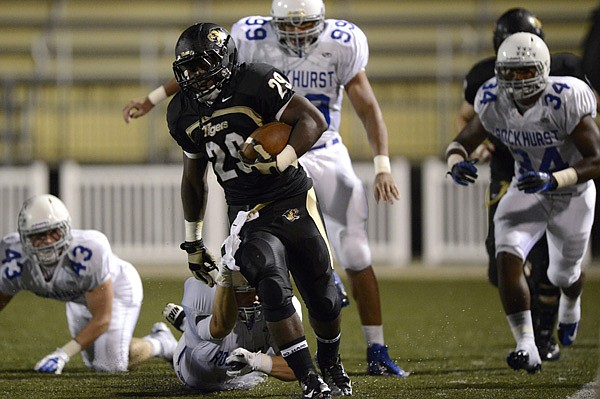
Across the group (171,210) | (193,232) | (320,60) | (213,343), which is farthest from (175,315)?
(171,210)

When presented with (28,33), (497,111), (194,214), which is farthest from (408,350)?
(28,33)

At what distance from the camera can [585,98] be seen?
200 inches

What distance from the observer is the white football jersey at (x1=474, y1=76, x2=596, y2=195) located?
16.6 ft

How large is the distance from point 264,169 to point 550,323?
2165mm

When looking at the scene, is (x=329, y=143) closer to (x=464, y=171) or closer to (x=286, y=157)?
(x=464, y=171)

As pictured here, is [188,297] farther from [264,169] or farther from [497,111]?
[497,111]

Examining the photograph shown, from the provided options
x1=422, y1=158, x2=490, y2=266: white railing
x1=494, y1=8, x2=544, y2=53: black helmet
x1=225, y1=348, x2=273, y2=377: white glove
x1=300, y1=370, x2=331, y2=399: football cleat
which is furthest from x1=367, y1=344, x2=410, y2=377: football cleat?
x1=422, y1=158, x2=490, y2=266: white railing

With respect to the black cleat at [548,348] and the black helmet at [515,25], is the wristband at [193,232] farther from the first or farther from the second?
the black helmet at [515,25]

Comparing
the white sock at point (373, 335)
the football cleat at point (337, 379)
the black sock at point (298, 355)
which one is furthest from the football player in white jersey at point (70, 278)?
the black sock at point (298, 355)

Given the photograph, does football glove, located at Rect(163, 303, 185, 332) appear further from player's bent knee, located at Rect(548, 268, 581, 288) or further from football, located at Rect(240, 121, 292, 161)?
player's bent knee, located at Rect(548, 268, 581, 288)

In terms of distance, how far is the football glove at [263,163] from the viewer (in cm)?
414

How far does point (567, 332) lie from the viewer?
582 cm

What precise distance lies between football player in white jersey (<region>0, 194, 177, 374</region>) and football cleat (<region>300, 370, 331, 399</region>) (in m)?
1.49

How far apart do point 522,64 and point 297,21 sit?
1.00 m
